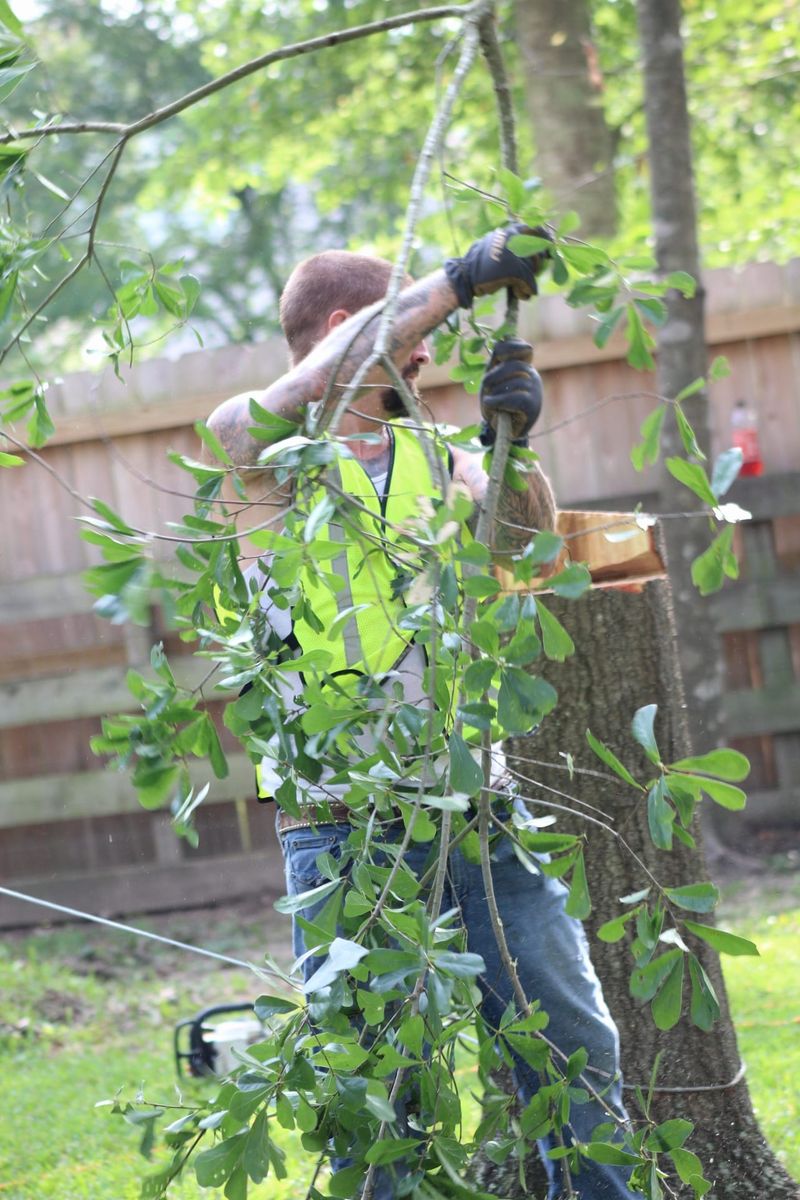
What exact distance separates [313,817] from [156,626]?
3931 millimetres

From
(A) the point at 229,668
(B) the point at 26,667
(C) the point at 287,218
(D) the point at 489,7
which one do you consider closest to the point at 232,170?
(B) the point at 26,667

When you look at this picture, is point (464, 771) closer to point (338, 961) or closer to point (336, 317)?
point (338, 961)

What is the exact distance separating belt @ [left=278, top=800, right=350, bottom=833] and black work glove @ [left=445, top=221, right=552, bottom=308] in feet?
2.72

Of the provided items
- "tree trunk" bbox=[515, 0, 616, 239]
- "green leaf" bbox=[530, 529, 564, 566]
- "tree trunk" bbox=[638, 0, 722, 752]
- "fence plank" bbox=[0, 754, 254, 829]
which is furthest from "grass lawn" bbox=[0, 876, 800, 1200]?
"tree trunk" bbox=[515, 0, 616, 239]

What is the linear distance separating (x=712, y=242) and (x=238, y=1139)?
8480mm

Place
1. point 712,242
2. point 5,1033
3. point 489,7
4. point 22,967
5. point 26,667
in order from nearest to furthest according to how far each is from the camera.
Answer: point 489,7 → point 5,1033 → point 22,967 → point 26,667 → point 712,242

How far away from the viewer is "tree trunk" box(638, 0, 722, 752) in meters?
5.27

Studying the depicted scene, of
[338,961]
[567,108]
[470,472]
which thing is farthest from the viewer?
[567,108]

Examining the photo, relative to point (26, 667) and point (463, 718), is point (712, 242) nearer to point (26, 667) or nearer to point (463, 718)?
point (26, 667)

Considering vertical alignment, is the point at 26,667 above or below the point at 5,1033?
above

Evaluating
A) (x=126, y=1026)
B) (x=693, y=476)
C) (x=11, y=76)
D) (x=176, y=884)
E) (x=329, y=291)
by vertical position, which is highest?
(x=11, y=76)

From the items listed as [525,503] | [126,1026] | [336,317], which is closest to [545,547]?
[525,503]

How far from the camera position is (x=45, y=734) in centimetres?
597

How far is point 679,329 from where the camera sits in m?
5.25
